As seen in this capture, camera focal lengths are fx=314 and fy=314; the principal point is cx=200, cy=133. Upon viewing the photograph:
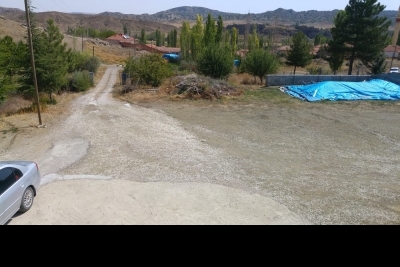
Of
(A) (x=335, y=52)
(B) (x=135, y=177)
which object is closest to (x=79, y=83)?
(B) (x=135, y=177)

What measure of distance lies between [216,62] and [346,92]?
10972mm

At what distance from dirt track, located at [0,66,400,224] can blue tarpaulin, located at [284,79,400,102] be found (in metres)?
4.73

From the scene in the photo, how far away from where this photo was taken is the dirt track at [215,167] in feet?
25.7

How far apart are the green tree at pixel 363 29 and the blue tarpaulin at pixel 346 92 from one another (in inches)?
296

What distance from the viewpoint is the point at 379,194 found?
8828 mm

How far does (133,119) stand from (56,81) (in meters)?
6.41

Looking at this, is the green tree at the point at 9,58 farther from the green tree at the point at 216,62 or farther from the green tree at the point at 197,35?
the green tree at the point at 197,35

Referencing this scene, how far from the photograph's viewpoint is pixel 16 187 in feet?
23.7

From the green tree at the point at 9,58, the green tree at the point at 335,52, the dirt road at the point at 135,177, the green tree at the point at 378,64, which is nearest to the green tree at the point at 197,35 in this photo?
the green tree at the point at 335,52

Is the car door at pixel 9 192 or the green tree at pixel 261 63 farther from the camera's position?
the green tree at pixel 261 63

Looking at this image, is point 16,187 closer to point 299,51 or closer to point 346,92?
point 346,92
